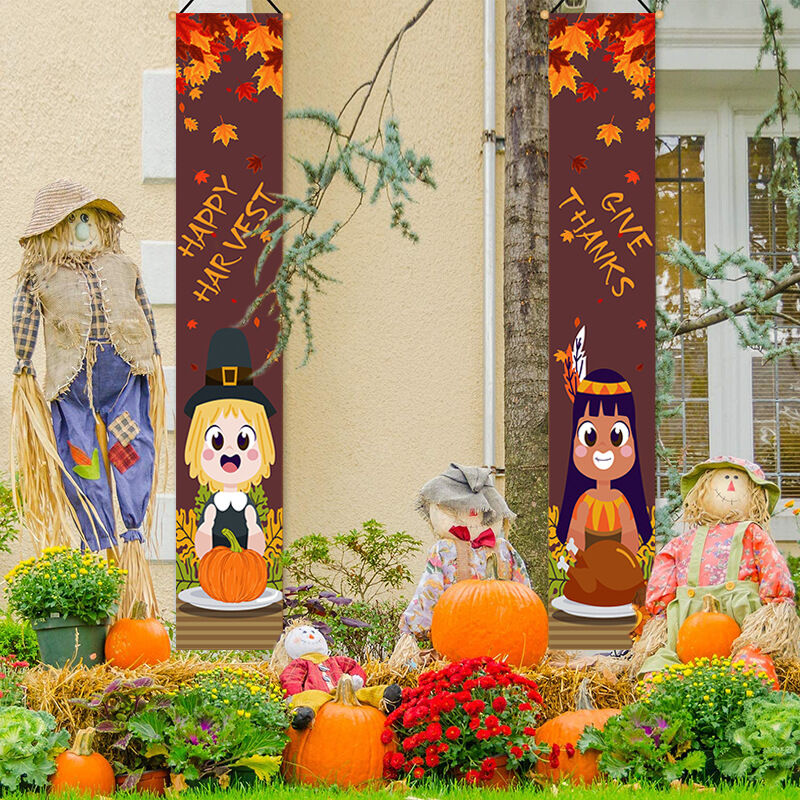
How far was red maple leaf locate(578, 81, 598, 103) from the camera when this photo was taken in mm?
5773

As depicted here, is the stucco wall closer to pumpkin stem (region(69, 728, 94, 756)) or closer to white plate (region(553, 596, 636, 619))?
white plate (region(553, 596, 636, 619))

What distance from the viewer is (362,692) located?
4012 mm

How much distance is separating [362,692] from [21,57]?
4.16 meters

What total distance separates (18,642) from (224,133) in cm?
264

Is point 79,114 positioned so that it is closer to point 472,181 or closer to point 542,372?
point 472,181

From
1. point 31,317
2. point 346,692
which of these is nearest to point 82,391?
point 31,317

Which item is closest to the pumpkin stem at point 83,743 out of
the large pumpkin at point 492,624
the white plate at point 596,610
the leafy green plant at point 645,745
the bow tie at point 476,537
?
the large pumpkin at point 492,624

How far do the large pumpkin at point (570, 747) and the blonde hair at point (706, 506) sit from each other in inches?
47.7

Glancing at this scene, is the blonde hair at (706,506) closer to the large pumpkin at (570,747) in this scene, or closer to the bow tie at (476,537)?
the bow tie at (476,537)

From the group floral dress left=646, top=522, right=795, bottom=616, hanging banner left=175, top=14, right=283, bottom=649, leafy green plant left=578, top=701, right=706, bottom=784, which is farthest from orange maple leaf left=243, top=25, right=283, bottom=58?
leafy green plant left=578, top=701, right=706, bottom=784

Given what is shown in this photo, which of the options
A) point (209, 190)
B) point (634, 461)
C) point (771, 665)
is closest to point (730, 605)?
point (771, 665)

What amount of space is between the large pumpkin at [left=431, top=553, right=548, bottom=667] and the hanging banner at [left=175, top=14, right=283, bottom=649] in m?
1.61

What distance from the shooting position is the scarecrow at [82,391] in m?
4.72

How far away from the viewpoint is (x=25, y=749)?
3561 millimetres
